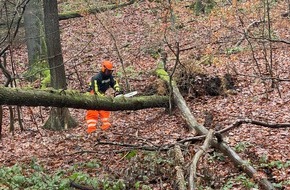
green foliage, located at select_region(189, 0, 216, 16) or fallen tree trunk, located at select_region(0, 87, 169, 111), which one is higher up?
green foliage, located at select_region(189, 0, 216, 16)

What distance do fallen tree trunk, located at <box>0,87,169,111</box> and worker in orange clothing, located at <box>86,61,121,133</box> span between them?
52 centimetres

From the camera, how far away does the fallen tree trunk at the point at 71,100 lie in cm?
662

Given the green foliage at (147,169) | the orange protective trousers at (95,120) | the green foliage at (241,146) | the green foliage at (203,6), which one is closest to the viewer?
the green foliage at (147,169)

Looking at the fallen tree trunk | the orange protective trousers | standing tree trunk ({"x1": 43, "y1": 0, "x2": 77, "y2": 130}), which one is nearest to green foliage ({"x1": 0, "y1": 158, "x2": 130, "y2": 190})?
the fallen tree trunk

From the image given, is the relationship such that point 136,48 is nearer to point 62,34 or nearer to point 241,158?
point 62,34

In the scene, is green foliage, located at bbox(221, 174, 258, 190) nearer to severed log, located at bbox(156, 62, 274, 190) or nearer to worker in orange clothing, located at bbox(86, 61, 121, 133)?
severed log, located at bbox(156, 62, 274, 190)

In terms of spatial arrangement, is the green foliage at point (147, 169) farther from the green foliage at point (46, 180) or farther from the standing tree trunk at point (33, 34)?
the standing tree trunk at point (33, 34)

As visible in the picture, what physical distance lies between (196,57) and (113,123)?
418 centimetres

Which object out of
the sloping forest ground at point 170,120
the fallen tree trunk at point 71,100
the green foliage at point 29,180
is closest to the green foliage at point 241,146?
the sloping forest ground at point 170,120

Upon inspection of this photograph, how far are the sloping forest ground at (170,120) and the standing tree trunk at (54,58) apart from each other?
302 mm

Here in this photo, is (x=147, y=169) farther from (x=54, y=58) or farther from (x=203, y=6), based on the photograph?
(x=203, y=6)

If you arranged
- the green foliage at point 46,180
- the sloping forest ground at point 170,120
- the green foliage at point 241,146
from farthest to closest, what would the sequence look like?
1. the green foliage at point 241,146
2. the sloping forest ground at point 170,120
3. the green foliage at point 46,180

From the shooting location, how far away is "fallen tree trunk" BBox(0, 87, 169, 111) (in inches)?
261

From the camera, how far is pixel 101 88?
1046cm
